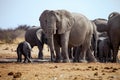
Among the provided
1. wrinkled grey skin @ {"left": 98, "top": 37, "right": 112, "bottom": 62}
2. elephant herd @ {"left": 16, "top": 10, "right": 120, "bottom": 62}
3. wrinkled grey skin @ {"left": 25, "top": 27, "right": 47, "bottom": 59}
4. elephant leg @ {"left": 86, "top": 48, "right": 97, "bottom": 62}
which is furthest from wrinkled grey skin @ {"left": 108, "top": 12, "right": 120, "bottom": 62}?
wrinkled grey skin @ {"left": 25, "top": 27, "right": 47, "bottom": 59}

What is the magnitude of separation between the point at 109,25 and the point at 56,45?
2804 millimetres

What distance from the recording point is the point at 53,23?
52.1ft

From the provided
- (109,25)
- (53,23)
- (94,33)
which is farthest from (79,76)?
(94,33)

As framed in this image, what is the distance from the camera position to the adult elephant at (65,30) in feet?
52.1

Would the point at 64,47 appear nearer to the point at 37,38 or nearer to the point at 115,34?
the point at 115,34

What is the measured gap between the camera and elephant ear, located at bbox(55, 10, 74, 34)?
53.3 ft

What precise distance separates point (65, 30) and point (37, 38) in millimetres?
6980

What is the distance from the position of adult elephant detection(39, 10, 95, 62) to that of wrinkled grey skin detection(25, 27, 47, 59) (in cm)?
473

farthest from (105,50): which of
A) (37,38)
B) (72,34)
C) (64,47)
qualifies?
Answer: (37,38)

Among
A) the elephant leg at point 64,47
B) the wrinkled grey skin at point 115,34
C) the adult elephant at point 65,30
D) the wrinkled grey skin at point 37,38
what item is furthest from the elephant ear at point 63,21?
the wrinkled grey skin at point 37,38

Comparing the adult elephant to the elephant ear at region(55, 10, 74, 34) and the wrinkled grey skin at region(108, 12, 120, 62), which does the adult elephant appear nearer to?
the elephant ear at region(55, 10, 74, 34)

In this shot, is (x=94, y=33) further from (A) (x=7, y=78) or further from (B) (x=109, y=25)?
(A) (x=7, y=78)

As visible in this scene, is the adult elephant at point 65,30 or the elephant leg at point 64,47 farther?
the elephant leg at point 64,47

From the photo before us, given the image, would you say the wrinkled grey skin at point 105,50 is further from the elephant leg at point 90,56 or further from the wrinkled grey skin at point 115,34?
the wrinkled grey skin at point 115,34
